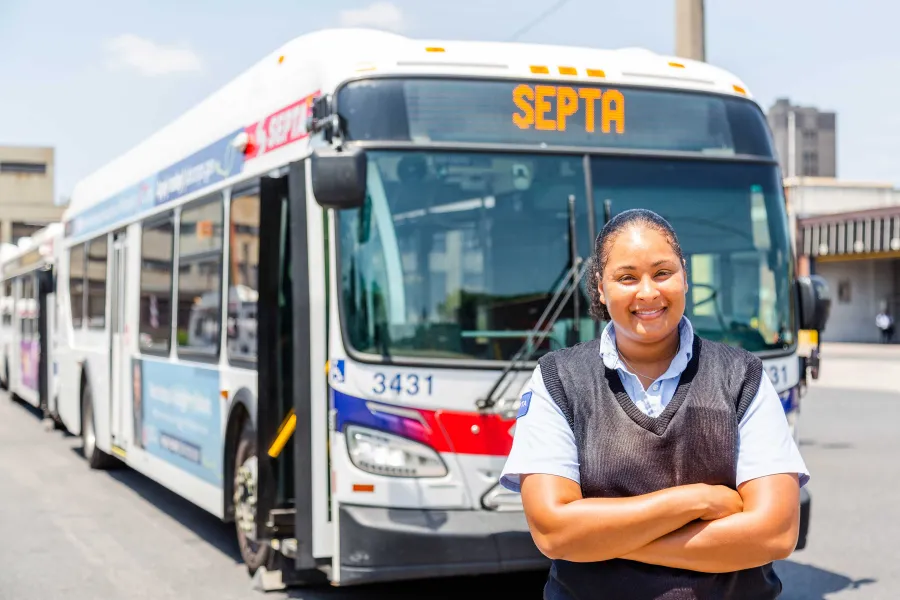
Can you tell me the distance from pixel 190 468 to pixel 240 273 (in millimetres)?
1738

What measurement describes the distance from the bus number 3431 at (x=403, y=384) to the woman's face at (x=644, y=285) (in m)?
3.18

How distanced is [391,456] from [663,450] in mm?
3342

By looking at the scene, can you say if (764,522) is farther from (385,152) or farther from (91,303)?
(91,303)

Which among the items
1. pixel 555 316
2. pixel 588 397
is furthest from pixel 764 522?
pixel 555 316

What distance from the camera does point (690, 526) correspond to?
2.35m

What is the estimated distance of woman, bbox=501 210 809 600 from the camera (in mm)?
2342

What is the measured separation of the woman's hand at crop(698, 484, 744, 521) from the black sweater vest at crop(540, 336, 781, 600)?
41mm

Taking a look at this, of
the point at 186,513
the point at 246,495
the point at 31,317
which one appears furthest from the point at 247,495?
the point at 31,317

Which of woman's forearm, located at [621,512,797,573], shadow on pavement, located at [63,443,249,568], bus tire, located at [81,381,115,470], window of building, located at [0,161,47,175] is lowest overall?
shadow on pavement, located at [63,443,249,568]

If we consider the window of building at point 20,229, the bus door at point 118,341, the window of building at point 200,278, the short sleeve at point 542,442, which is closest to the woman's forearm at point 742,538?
the short sleeve at point 542,442

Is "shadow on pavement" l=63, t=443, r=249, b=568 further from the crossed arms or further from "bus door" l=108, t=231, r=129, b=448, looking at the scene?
the crossed arms

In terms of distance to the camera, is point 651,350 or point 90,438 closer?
point 651,350

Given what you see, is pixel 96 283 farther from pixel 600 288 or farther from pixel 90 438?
pixel 600 288

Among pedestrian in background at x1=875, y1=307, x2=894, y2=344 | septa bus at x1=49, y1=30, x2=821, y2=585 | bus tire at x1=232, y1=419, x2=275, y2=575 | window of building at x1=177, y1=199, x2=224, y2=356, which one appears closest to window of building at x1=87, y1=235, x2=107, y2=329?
window of building at x1=177, y1=199, x2=224, y2=356
